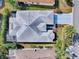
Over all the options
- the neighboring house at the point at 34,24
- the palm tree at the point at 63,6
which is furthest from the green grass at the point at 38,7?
the palm tree at the point at 63,6

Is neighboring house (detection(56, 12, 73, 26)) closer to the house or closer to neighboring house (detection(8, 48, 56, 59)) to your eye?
the house

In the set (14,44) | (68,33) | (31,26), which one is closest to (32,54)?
(14,44)

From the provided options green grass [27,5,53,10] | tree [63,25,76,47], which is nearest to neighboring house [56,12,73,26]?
tree [63,25,76,47]

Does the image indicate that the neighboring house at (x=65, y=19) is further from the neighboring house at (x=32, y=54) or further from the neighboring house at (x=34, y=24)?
the neighboring house at (x=32, y=54)

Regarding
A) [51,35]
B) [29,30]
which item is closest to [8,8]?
[29,30]

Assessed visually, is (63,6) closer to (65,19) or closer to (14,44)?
(65,19)

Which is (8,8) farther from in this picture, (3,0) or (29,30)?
(29,30)

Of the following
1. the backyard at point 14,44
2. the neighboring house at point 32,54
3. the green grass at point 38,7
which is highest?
the green grass at point 38,7
